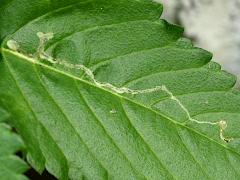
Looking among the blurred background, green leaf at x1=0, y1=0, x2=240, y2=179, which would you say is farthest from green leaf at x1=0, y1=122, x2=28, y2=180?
the blurred background

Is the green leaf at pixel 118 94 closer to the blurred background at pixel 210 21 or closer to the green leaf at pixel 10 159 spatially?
the green leaf at pixel 10 159

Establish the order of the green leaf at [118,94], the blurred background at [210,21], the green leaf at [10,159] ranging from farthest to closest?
the blurred background at [210,21] → the green leaf at [118,94] → the green leaf at [10,159]

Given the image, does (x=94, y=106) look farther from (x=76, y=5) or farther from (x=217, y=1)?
(x=217, y=1)

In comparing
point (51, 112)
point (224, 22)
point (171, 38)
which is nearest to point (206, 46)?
point (224, 22)

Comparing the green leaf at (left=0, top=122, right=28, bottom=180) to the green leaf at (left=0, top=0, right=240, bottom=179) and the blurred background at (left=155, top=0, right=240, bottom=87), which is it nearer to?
→ the green leaf at (left=0, top=0, right=240, bottom=179)

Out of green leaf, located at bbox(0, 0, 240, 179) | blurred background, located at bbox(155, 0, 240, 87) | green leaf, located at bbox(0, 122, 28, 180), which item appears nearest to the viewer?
green leaf, located at bbox(0, 122, 28, 180)

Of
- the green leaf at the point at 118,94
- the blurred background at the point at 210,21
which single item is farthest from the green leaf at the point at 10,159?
the blurred background at the point at 210,21
